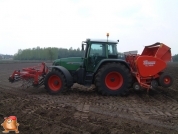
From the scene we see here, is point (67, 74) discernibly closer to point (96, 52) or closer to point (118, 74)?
point (96, 52)

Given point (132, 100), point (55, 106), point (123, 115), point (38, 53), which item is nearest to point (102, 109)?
point (123, 115)

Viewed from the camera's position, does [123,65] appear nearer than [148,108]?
No

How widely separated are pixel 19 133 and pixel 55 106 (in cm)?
234

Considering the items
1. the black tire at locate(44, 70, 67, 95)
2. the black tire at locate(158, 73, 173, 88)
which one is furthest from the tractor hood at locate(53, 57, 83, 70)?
the black tire at locate(158, 73, 173, 88)

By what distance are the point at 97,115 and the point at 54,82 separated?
357cm

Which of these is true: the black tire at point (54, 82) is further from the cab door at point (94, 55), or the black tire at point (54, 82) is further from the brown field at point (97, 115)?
the cab door at point (94, 55)

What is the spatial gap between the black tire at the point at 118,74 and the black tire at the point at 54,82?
130 cm

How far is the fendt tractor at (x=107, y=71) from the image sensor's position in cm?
831

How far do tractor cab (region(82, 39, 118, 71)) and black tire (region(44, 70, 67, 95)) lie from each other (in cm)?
106

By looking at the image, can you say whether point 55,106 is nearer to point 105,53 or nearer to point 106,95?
point 106,95

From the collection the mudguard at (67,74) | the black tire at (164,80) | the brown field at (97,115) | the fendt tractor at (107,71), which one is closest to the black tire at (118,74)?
the fendt tractor at (107,71)

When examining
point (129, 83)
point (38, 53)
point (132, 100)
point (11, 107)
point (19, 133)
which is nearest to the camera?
point (19, 133)

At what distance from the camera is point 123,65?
839 cm

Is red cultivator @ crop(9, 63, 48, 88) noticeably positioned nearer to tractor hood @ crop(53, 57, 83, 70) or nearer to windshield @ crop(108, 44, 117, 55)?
tractor hood @ crop(53, 57, 83, 70)
